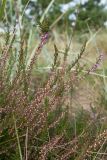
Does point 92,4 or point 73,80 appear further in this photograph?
point 92,4

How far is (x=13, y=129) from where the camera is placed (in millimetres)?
1677

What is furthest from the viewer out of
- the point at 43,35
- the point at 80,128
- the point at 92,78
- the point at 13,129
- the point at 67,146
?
the point at 92,78

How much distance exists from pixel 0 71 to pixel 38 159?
362mm

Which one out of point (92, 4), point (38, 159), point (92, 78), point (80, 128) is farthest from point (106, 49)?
point (92, 4)

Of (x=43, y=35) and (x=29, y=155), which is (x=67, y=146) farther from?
(x=43, y=35)

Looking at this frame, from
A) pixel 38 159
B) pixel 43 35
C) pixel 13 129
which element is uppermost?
pixel 43 35

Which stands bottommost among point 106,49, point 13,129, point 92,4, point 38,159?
point 38,159

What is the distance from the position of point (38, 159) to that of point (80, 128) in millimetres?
432

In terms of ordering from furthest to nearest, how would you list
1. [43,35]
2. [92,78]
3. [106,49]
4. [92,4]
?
[92,4] → [106,49] → [92,78] → [43,35]

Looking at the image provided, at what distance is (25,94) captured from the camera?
1723 mm

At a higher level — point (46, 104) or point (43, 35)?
point (43, 35)

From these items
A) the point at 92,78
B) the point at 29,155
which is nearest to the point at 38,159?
the point at 29,155

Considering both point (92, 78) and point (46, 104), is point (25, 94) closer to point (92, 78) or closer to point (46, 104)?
point (46, 104)

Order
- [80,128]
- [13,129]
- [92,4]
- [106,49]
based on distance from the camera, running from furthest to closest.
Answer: [92,4]
[106,49]
[80,128]
[13,129]
